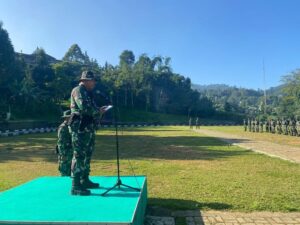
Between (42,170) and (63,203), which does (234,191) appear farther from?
(42,170)

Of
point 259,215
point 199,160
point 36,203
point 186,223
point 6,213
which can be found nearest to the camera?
point 6,213

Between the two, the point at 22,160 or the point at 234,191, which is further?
the point at 22,160

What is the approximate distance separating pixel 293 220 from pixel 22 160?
9.52m

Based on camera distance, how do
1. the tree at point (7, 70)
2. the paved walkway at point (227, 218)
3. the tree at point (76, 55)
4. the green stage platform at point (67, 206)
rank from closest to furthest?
the green stage platform at point (67, 206)
the paved walkway at point (227, 218)
the tree at point (7, 70)
the tree at point (76, 55)

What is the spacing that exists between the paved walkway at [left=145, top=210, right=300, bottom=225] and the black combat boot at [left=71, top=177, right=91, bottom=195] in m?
0.99

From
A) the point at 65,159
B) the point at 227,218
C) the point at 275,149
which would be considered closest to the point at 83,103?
the point at 65,159

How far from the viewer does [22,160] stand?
475 inches

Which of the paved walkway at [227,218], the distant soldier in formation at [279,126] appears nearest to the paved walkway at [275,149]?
the paved walkway at [227,218]

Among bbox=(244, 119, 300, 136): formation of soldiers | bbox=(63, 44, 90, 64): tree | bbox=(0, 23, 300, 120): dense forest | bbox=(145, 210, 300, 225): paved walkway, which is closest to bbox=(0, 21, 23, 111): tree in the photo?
bbox=(0, 23, 300, 120): dense forest

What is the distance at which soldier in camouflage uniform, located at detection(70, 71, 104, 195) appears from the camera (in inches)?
203

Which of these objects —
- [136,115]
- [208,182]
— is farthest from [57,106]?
[208,182]

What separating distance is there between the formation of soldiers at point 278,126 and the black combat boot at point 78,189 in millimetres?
24963

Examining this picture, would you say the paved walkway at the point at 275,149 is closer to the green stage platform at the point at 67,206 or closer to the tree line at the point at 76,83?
the green stage platform at the point at 67,206

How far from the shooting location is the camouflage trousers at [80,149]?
5.26m
